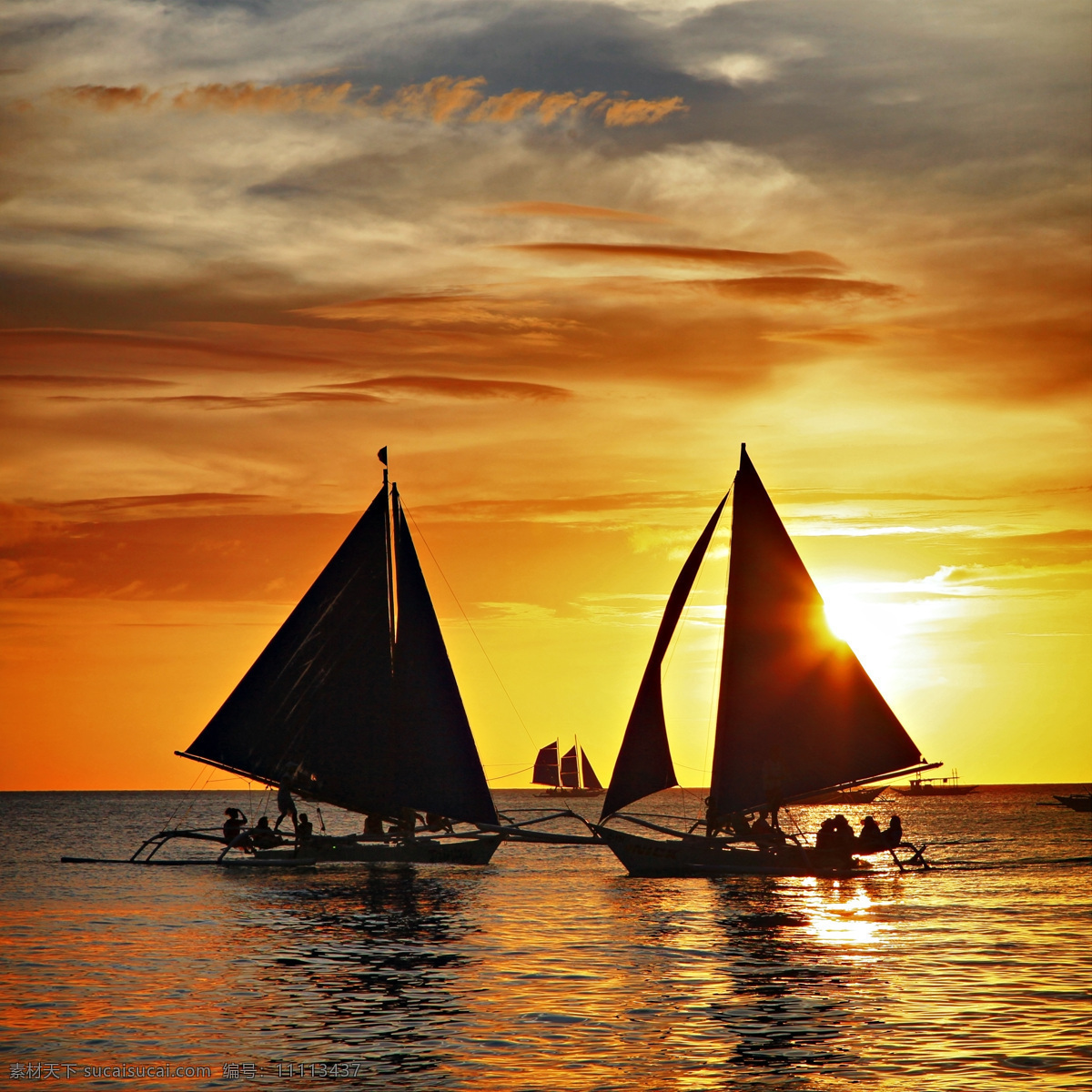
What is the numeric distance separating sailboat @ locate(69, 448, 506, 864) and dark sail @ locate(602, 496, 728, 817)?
9.84 metres

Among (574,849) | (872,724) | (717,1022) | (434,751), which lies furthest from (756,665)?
(574,849)

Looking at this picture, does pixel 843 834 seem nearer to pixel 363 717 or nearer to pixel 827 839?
pixel 827 839

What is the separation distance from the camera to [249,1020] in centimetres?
2738

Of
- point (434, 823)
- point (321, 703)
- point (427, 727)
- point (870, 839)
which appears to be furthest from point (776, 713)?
point (321, 703)

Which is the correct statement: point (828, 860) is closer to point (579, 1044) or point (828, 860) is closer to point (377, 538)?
point (377, 538)

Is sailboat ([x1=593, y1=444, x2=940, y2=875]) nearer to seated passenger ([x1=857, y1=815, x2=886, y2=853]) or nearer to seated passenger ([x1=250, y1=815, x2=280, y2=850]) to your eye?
seated passenger ([x1=857, y1=815, x2=886, y2=853])

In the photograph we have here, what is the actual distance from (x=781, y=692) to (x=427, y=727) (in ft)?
50.4

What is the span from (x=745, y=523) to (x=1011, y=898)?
741 inches

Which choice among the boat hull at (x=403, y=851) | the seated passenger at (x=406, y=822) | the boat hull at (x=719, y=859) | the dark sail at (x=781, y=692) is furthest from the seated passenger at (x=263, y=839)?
the dark sail at (x=781, y=692)

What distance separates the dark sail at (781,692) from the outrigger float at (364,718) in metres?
10.8

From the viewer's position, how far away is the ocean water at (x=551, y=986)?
23.0 m

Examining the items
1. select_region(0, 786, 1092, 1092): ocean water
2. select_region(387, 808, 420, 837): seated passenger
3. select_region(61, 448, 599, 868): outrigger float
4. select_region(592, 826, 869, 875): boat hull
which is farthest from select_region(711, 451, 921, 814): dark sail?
select_region(387, 808, 420, 837): seated passenger

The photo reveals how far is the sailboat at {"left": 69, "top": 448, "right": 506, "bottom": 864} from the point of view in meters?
57.8

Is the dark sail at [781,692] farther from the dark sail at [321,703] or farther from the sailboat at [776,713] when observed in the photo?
the dark sail at [321,703]
